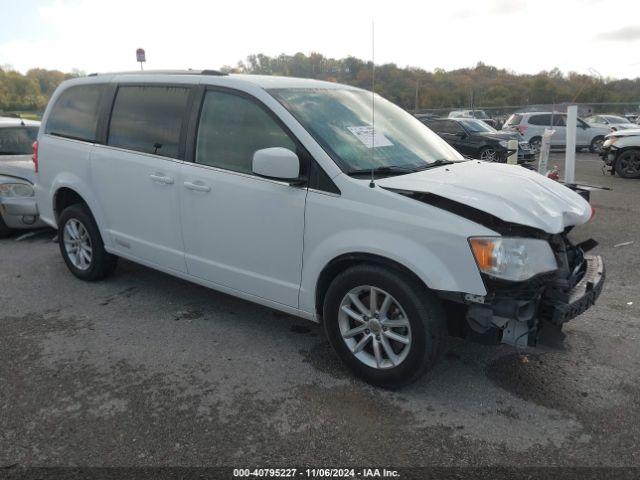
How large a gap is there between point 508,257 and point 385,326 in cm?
81

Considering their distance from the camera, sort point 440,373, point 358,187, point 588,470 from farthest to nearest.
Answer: point 440,373 < point 358,187 < point 588,470

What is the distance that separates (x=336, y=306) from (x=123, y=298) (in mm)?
2403

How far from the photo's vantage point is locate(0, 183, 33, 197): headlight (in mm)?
6730

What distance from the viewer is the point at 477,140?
52.2 feet

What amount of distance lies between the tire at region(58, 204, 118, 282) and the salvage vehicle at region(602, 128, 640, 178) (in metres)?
11.9

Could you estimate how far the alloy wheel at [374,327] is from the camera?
3.08m

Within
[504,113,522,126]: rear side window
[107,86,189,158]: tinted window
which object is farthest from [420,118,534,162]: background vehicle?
[107,86,189,158]: tinted window

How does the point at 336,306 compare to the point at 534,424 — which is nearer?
the point at 534,424

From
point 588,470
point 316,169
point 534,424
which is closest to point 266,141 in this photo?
point 316,169

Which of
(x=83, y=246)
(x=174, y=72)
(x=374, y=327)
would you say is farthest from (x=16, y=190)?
(x=374, y=327)

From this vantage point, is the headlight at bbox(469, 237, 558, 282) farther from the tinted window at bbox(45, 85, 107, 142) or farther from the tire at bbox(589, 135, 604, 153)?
the tire at bbox(589, 135, 604, 153)

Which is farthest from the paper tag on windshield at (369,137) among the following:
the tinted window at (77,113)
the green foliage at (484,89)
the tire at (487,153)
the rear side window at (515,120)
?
the green foliage at (484,89)

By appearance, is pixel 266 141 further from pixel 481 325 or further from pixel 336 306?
pixel 481 325

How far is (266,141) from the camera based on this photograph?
11.6 feet
